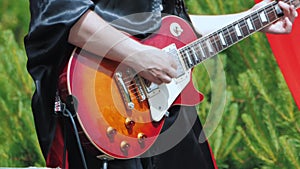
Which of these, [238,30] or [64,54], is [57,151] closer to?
[64,54]

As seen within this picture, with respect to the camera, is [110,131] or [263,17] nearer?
[110,131]

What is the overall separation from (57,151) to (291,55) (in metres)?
0.96

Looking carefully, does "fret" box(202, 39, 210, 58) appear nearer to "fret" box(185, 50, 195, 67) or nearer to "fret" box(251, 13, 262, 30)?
"fret" box(185, 50, 195, 67)

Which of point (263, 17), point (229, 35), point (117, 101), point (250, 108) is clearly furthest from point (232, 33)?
point (250, 108)

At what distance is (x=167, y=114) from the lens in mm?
1617

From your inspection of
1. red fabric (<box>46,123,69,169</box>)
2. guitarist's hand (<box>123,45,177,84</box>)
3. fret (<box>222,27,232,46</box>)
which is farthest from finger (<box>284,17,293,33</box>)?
red fabric (<box>46,123,69,169</box>)

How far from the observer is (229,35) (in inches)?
69.3

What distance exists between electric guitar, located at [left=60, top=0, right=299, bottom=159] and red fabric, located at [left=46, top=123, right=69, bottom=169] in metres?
0.10

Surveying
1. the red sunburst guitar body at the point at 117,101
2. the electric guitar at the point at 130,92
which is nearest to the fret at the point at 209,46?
the electric guitar at the point at 130,92

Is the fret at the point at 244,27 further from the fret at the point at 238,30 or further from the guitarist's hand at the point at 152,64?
the guitarist's hand at the point at 152,64

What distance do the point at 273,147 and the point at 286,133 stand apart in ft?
0.24

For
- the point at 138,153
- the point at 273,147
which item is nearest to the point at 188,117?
the point at 138,153

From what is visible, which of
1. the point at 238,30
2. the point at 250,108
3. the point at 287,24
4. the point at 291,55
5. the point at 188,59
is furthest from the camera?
the point at 250,108

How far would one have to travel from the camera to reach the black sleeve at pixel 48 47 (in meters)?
1.47
